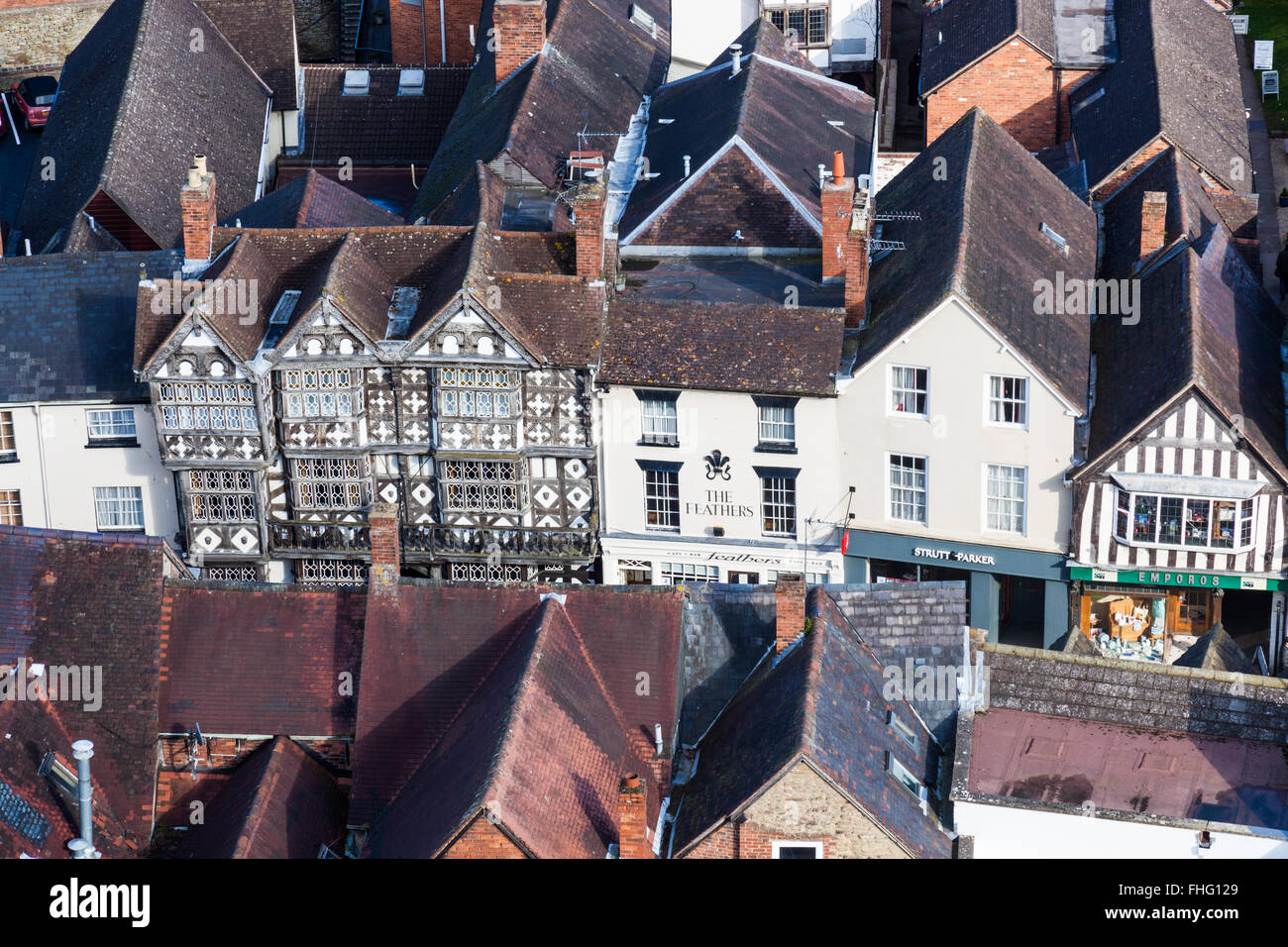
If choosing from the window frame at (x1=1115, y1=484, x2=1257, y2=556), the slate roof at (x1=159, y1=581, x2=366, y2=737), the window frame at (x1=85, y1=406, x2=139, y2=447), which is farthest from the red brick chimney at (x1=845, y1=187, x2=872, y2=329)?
the window frame at (x1=85, y1=406, x2=139, y2=447)

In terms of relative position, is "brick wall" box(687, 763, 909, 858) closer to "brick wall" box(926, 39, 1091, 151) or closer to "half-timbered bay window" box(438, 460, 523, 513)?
"half-timbered bay window" box(438, 460, 523, 513)

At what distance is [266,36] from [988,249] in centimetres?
3274

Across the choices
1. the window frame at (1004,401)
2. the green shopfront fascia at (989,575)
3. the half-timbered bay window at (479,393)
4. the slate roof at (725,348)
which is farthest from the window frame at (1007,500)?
the half-timbered bay window at (479,393)

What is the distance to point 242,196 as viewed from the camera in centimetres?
6931

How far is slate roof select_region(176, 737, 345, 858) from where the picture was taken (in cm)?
4091

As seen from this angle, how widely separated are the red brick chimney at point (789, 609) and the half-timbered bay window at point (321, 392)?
584 inches

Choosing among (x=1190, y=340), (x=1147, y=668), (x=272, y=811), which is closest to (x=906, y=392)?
(x=1190, y=340)

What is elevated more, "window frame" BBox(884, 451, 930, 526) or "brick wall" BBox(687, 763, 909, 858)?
"window frame" BBox(884, 451, 930, 526)

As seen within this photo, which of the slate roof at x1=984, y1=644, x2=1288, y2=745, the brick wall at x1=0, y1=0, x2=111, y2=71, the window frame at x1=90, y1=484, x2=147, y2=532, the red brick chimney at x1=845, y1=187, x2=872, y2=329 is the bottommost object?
the slate roof at x1=984, y1=644, x2=1288, y2=745

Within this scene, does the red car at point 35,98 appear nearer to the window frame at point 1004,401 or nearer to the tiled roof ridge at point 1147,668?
the window frame at point 1004,401

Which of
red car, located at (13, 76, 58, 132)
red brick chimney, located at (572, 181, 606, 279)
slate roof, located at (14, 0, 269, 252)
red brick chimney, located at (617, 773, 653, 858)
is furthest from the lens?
red car, located at (13, 76, 58, 132)

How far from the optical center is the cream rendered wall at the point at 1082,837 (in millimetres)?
40062

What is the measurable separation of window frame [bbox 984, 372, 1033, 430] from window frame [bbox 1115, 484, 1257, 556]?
2.86 m

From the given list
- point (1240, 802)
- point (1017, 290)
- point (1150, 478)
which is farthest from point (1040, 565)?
point (1240, 802)
